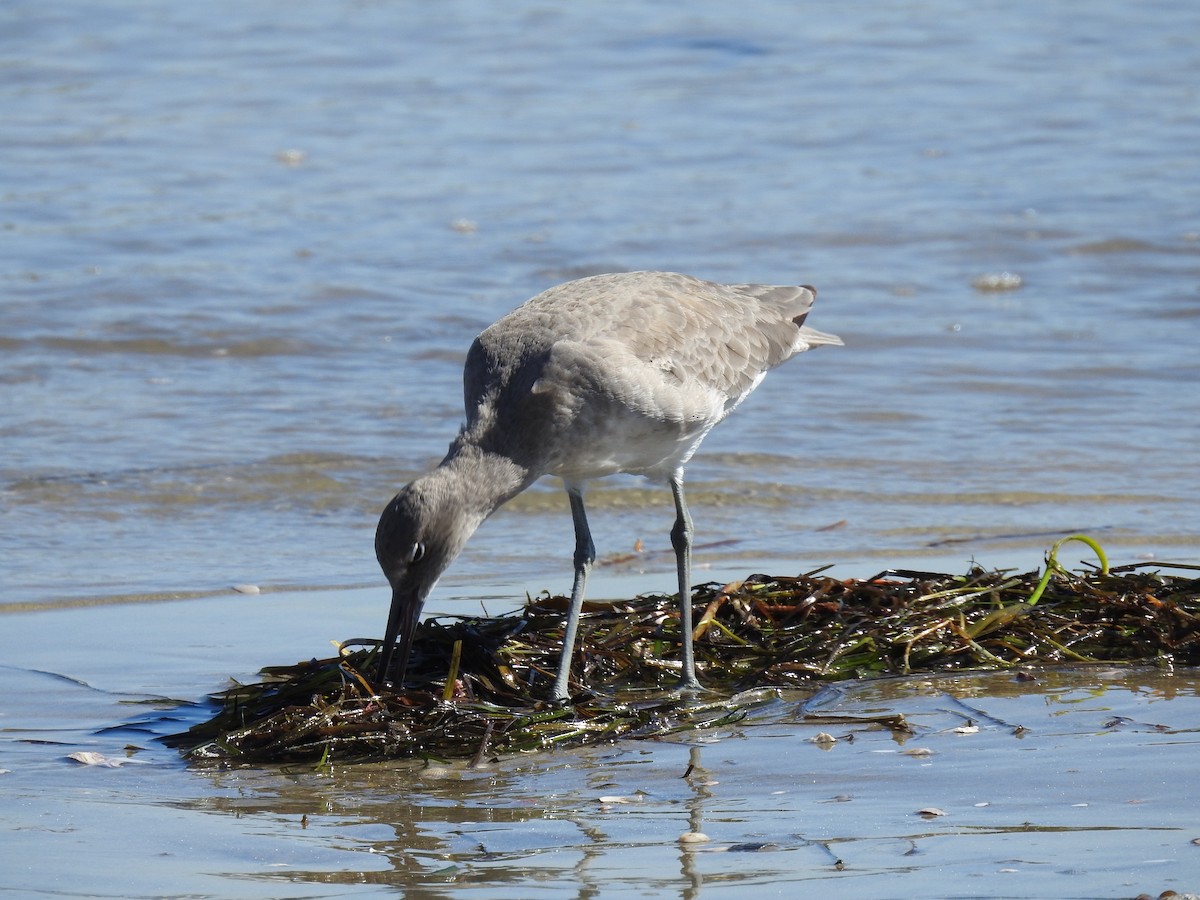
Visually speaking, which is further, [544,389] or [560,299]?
[560,299]

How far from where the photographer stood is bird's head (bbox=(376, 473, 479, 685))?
481 cm

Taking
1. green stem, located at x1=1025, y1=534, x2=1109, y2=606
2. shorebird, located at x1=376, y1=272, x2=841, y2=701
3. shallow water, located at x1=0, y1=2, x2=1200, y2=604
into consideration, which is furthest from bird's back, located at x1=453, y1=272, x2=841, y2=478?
shallow water, located at x1=0, y1=2, x2=1200, y2=604

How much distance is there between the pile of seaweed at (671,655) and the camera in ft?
15.6

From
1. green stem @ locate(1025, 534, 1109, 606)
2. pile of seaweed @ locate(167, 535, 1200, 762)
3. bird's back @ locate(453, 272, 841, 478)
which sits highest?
bird's back @ locate(453, 272, 841, 478)

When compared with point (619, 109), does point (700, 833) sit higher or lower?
lower

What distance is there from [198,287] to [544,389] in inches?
276

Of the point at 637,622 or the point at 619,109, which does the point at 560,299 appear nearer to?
the point at 637,622

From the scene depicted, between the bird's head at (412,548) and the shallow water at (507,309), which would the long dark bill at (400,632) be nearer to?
the bird's head at (412,548)

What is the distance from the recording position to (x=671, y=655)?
5.48 metres

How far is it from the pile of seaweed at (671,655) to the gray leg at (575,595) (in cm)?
7

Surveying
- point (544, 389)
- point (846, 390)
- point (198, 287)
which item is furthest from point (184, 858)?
point (198, 287)

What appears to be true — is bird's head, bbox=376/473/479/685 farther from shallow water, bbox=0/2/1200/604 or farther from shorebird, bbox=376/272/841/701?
shallow water, bbox=0/2/1200/604

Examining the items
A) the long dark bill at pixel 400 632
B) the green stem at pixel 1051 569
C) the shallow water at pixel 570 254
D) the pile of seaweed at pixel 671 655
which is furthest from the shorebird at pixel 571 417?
the shallow water at pixel 570 254

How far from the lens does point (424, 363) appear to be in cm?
1043
